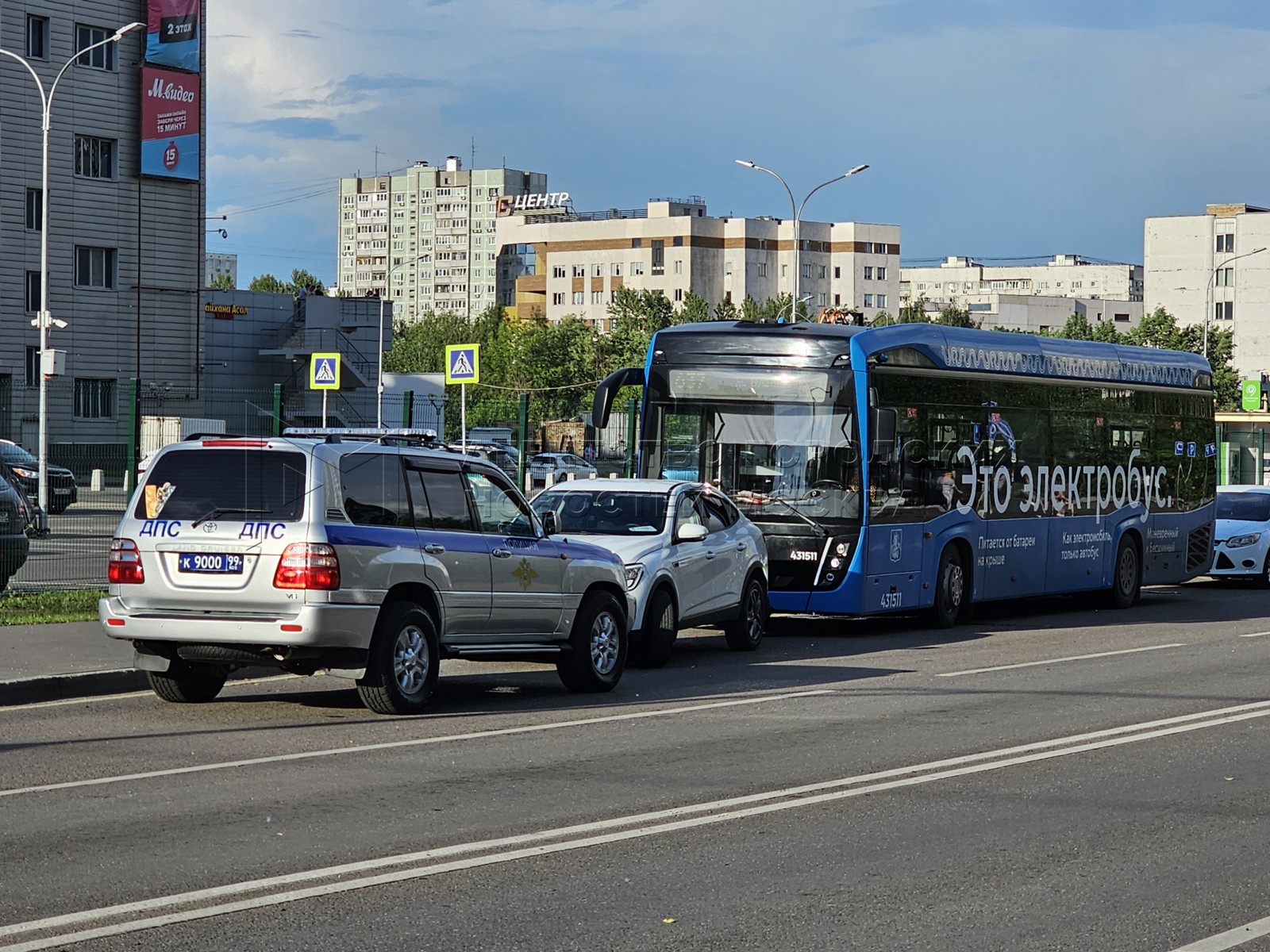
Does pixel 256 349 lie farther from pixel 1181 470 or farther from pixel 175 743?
pixel 175 743

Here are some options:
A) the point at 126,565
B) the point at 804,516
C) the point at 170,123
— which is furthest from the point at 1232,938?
the point at 170,123

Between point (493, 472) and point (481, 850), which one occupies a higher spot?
point (493, 472)

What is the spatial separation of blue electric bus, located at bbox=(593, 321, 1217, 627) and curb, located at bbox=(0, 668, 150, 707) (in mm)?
6932

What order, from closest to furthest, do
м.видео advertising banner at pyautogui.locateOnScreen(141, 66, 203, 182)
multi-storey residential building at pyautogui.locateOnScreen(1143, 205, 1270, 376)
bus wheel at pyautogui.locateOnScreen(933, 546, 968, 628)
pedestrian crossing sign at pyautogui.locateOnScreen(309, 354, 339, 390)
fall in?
bus wheel at pyautogui.locateOnScreen(933, 546, 968, 628) → pedestrian crossing sign at pyautogui.locateOnScreen(309, 354, 339, 390) → м.видео advertising banner at pyautogui.locateOnScreen(141, 66, 203, 182) → multi-storey residential building at pyautogui.locateOnScreen(1143, 205, 1270, 376)

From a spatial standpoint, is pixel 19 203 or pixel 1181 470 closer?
pixel 1181 470

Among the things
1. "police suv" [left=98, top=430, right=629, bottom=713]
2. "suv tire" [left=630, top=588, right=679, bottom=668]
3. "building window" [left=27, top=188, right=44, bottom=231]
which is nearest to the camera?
"police suv" [left=98, top=430, right=629, bottom=713]

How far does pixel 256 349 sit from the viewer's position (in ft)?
250

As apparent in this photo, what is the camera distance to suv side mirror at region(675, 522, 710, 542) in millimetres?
15656

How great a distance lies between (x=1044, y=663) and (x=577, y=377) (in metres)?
85.3

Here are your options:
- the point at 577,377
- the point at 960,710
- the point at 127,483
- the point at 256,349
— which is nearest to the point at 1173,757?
the point at 960,710

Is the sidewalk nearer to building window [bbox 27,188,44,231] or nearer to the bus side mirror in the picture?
the bus side mirror

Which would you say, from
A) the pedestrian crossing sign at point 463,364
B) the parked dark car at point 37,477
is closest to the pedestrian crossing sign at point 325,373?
the pedestrian crossing sign at point 463,364

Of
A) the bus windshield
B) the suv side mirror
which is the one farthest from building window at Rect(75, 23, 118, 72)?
the suv side mirror

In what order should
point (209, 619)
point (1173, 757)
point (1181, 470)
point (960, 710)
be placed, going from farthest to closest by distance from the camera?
point (1181, 470) < point (960, 710) < point (209, 619) < point (1173, 757)
